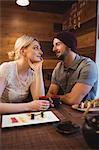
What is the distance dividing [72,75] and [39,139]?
4.12ft

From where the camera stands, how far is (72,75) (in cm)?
213

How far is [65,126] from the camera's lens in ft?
3.53

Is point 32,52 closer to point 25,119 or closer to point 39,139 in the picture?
point 25,119

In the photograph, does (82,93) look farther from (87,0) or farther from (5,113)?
(87,0)

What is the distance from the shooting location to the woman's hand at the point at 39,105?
1.41 m

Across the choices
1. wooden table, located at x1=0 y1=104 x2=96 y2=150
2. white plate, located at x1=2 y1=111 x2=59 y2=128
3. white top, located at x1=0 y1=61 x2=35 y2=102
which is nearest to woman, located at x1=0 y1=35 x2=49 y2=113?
white top, located at x1=0 y1=61 x2=35 y2=102

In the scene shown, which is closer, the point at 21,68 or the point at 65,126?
the point at 65,126

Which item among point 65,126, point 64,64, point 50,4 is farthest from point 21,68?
point 50,4

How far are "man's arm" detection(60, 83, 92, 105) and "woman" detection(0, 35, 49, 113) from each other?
27 cm

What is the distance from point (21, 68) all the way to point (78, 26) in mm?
1441

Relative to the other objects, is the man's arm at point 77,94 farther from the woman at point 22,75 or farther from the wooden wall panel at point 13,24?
the wooden wall panel at point 13,24

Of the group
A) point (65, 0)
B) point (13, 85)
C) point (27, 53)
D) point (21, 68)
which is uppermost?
point (65, 0)

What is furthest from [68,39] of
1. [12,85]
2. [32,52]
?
[12,85]

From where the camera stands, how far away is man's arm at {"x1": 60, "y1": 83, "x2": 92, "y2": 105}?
182 cm
